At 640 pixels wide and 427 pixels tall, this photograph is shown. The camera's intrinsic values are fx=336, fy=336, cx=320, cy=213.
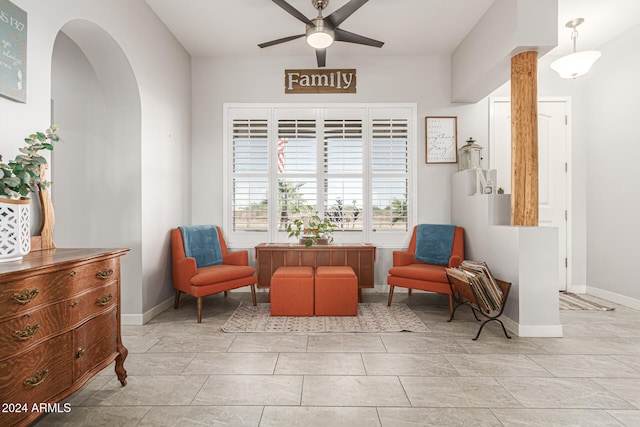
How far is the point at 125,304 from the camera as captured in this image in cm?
364

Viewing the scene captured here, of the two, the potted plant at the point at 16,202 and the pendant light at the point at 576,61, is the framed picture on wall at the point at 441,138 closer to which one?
the pendant light at the point at 576,61

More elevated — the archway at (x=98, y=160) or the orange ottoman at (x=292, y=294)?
the archway at (x=98, y=160)

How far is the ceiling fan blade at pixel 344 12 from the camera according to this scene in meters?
3.04

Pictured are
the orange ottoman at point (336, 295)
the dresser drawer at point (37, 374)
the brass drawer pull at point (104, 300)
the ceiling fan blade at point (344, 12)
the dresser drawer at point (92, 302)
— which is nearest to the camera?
the dresser drawer at point (37, 374)

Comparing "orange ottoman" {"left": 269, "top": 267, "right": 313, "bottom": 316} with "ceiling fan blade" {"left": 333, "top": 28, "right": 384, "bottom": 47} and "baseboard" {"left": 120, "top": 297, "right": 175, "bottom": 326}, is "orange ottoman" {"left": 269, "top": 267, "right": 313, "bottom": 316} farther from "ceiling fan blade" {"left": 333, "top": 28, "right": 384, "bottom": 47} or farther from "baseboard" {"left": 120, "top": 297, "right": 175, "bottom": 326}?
"ceiling fan blade" {"left": 333, "top": 28, "right": 384, "bottom": 47}

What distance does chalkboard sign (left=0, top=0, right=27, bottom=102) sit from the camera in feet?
6.56

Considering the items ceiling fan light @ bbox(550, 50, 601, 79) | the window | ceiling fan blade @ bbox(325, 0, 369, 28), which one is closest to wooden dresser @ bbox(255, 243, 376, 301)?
the window

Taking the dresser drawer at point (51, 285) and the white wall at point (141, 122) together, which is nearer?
the dresser drawer at point (51, 285)

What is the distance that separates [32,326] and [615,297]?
600 centimetres

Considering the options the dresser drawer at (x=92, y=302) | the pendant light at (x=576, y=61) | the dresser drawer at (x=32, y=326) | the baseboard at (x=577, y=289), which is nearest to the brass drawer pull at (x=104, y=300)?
the dresser drawer at (x=92, y=302)

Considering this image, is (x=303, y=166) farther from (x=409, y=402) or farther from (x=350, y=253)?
(x=409, y=402)

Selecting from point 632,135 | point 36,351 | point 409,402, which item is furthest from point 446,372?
point 632,135

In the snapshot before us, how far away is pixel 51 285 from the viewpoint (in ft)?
5.72

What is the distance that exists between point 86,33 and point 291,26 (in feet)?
7.35
